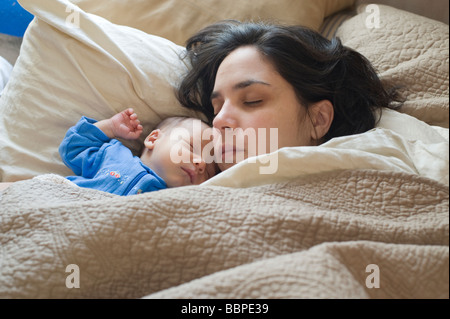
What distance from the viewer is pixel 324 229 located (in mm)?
766

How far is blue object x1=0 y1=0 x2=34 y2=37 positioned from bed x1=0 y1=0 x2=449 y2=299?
14.9 inches

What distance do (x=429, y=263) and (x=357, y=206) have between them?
17 cm

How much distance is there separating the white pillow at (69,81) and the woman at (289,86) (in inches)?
4.6

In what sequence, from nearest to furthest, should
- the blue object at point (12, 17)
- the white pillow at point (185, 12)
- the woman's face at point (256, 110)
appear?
the woman's face at point (256, 110) → the white pillow at point (185, 12) → the blue object at point (12, 17)

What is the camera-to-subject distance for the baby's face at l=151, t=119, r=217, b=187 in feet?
3.92

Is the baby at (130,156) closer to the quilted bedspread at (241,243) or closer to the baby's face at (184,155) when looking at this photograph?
the baby's face at (184,155)

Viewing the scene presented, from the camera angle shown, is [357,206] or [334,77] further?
[334,77]

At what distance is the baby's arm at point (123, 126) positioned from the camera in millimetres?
1258

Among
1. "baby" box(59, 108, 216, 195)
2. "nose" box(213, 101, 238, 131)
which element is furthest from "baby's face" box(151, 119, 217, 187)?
"nose" box(213, 101, 238, 131)

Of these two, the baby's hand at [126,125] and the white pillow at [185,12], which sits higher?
the white pillow at [185,12]

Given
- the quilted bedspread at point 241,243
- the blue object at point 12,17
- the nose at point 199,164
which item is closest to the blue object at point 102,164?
the nose at point 199,164

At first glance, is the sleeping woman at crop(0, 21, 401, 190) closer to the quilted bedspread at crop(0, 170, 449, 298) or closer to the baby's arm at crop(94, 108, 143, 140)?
the baby's arm at crop(94, 108, 143, 140)
